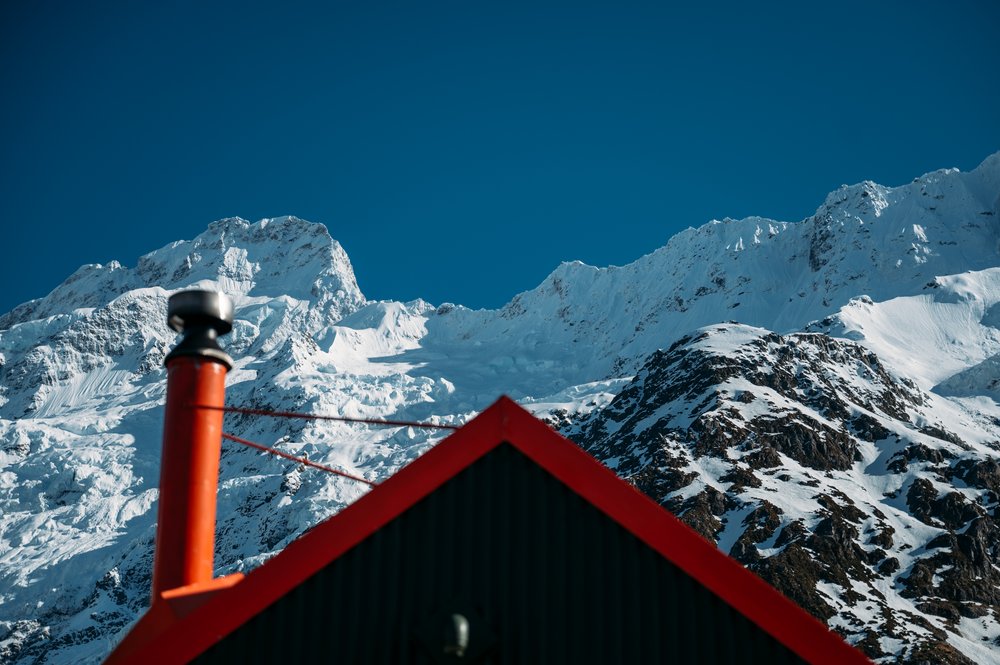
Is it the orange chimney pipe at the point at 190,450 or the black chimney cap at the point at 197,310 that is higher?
the black chimney cap at the point at 197,310

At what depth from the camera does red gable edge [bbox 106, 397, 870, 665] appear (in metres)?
6.96

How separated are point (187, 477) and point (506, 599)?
132 inches

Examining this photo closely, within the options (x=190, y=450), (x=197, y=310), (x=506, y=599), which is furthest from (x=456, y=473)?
(x=197, y=310)

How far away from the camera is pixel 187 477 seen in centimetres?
913

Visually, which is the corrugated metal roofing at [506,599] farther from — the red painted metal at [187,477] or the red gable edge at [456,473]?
the red painted metal at [187,477]

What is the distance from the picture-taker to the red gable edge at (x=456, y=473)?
696 centimetres

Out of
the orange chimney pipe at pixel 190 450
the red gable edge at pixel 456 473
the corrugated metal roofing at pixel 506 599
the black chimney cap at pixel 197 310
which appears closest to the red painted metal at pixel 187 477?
the orange chimney pipe at pixel 190 450

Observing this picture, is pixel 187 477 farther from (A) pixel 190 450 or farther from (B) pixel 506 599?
(B) pixel 506 599

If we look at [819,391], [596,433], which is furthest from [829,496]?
[596,433]

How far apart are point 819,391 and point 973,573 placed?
4535 centimetres

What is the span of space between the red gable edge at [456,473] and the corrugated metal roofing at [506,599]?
0.11m

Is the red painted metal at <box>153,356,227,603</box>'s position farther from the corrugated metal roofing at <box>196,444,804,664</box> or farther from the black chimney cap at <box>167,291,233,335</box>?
the corrugated metal roofing at <box>196,444,804,664</box>

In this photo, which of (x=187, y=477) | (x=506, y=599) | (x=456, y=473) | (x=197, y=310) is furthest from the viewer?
(x=197, y=310)

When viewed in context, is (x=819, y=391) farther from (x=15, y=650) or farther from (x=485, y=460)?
(x=485, y=460)
